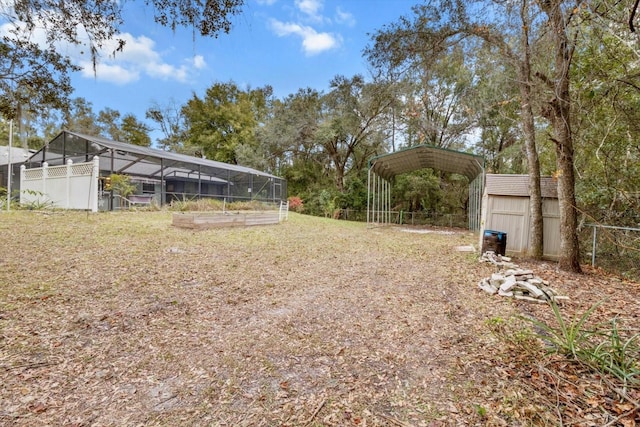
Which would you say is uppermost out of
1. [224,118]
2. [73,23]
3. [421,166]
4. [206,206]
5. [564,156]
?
[224,118]

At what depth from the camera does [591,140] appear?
6172 millimetres

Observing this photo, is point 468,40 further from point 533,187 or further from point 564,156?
point 533,187

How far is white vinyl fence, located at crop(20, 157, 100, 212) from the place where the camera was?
374 inches

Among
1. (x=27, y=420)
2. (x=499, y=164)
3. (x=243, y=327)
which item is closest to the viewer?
(x=27, y=420)

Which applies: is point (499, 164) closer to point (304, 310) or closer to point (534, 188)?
point (534, 188)

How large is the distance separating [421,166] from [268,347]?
43.7 ft

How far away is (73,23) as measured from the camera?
10.1 ft

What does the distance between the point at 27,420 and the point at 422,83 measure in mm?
8218

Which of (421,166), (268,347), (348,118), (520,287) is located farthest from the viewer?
(348,118)

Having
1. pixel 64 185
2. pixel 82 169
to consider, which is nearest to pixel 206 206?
pixel 82 169

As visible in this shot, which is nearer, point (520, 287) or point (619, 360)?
point (619, 360)

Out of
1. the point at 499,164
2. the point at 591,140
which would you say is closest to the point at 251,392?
the point at 591,140

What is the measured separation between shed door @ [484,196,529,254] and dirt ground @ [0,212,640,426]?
1.87 metres

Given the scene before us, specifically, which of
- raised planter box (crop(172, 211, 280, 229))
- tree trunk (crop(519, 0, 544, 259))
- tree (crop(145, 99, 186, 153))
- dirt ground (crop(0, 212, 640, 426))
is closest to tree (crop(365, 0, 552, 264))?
tree trunk (crop(519, 0, 544, 259))
